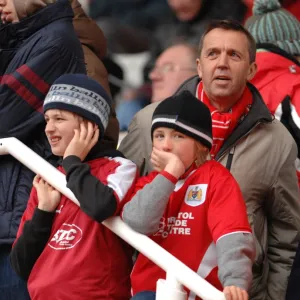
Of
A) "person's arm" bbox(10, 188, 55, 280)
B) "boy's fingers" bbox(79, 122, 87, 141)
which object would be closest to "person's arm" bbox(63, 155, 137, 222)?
"boy's fingers" bbox(79, 122, 87, 141)

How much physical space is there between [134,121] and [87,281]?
112cm

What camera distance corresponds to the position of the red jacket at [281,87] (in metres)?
5.55

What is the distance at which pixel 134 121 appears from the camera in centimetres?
509

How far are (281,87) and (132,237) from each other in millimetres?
1925

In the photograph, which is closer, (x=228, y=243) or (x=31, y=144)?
(x=228, y=243)

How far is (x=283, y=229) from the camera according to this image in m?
4.90

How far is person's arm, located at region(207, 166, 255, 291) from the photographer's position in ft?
12.6

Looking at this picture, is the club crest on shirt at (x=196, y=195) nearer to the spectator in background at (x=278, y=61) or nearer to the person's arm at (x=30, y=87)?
the person's arm at (x=30, y=87)

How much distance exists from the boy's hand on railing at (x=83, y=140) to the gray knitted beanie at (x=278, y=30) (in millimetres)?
2038

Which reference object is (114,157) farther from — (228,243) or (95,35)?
(95,35)

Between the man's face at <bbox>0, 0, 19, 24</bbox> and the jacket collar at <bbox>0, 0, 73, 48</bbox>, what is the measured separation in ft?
0.19

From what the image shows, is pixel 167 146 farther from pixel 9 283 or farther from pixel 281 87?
pixel 281 87

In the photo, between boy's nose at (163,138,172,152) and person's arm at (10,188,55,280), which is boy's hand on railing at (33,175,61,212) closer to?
person's arm at (10,188,55,280)

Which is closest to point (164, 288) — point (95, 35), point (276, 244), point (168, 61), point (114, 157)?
point (114, 157)
